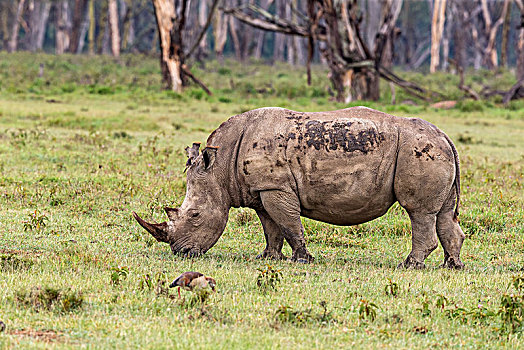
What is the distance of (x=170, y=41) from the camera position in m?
28.2

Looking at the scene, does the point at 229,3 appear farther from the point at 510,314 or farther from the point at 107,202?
the point at 510,314

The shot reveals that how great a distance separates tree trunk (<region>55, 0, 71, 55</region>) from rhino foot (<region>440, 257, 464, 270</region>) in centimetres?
4482

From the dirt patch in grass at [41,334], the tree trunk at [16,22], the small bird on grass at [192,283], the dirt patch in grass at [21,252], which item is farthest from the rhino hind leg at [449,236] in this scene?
the tree trunk at [16,22]

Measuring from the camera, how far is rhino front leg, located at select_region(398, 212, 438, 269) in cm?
772

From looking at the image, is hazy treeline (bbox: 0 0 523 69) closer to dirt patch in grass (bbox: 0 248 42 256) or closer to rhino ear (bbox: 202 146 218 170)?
rhino ear (bbox: 202 146 218 170)

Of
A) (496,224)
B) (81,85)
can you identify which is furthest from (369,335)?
(81,85)

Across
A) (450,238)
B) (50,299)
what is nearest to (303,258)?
(450,238)

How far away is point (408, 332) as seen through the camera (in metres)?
5.33

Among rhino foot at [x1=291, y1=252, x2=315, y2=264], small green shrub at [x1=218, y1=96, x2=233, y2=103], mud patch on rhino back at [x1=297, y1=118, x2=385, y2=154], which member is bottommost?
small green shrub at [x1=218, y1=96, x2=233, y2=103]

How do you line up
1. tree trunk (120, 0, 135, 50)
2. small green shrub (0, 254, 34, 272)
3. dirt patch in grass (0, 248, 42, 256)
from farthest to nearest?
tree trunk (120, 0, 135, 50)
dirt patch in grass (0, 248, 42, 256)
small green shrub (0, 254, 34, 272)

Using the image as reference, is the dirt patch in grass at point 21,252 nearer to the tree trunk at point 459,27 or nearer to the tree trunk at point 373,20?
the tree trunk at point 373,20

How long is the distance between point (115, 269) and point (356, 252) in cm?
342

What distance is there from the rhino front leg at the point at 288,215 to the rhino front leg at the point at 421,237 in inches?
42.4

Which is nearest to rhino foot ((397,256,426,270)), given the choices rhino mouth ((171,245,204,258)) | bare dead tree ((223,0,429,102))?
rhino mouth ((171,245,204,258))
